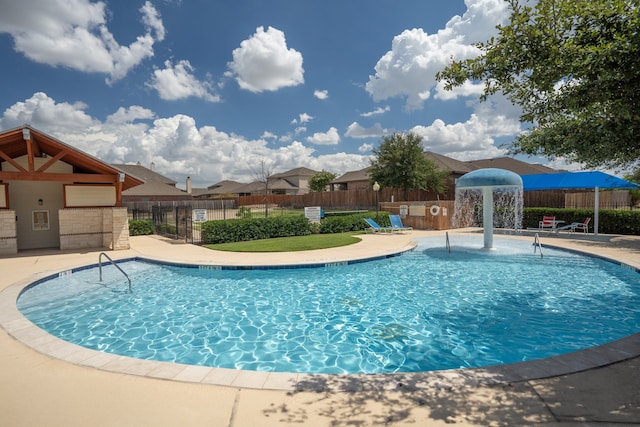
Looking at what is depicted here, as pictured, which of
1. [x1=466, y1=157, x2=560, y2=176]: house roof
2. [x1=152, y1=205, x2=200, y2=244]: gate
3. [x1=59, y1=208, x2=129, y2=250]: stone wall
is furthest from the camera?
[x1=466, y1=157, x2=560, y2=176]: house roof

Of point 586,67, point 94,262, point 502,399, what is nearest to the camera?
point 502,399

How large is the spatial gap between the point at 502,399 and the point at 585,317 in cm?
485

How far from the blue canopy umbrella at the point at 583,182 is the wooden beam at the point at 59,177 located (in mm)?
20334

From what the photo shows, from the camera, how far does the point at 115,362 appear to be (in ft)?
→ 13.3

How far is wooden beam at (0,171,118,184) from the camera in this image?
12.0 meters

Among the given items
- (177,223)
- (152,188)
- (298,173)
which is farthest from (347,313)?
(298,173)

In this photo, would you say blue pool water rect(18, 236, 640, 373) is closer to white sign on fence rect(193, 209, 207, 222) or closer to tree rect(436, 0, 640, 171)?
tree rect(436, 0, 640, 171)

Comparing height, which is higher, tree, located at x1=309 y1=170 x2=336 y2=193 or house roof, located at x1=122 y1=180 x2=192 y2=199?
tree, located at x1=309 y1=170 x2=336 y2=193

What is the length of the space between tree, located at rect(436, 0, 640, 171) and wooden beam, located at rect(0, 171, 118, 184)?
14.0 metres

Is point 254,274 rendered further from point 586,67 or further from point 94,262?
point 586,67

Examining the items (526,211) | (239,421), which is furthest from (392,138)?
(239,421)

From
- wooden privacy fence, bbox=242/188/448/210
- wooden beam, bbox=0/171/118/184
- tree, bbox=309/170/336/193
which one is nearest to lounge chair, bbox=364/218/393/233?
wooden beam, bbox=0/171/118/184

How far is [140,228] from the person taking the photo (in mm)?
19562

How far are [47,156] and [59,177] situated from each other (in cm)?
253
